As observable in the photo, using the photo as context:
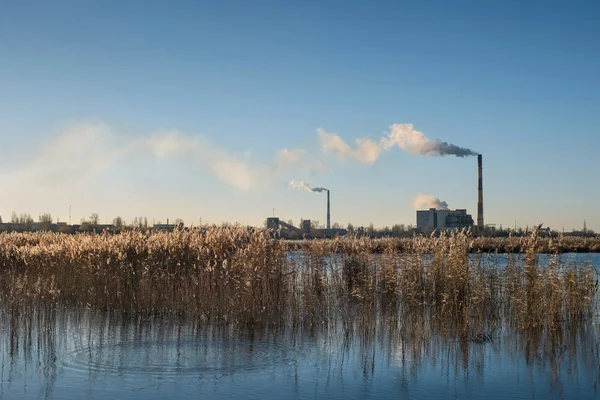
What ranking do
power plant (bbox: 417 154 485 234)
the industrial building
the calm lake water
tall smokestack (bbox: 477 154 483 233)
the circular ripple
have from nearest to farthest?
the calm lake water, the circular ripple, tall smokestack (bbox: 477 154 483 233), power plant (bbox: 417 154 485 234), the industrial building

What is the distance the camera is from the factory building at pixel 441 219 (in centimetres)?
9131

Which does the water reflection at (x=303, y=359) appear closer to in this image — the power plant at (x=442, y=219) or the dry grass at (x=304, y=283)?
the dry grass at (x=304, y=283)

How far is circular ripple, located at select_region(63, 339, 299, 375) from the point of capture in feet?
31.0

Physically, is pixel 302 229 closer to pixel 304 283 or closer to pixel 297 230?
pixel 297 230

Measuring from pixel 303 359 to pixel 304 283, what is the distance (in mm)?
5201

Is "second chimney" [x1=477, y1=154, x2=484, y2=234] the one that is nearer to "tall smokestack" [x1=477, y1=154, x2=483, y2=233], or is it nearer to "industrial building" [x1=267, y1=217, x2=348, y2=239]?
"tall smokestack" [x1=477, y1=154, x2=483, y2=233]

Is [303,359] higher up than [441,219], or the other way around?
[441,219]

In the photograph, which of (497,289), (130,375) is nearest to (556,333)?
(497,289)

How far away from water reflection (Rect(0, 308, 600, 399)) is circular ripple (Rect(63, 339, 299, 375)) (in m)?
0.02

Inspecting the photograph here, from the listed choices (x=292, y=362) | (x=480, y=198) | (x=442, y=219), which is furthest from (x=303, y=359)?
(x=442, y=219)

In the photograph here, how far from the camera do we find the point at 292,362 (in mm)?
9852

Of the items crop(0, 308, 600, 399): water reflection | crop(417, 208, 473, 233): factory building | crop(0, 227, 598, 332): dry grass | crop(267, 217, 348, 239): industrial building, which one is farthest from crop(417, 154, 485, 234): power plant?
crop(0, 308, 600, 399): water reflection

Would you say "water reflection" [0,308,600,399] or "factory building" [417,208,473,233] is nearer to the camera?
"water reflection" [0,308,600,399]

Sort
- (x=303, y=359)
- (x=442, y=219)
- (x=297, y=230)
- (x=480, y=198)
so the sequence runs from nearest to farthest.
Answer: (x=303, y=359) → (x=480, y=198) → (x=442, y=219) → (x=297, y=230)
